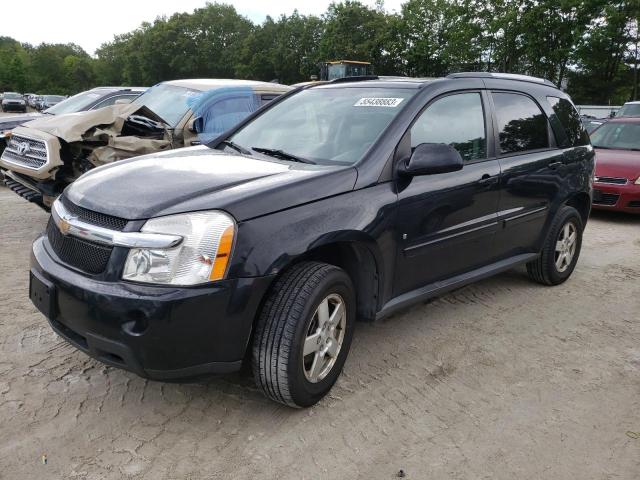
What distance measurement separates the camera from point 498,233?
4059mm

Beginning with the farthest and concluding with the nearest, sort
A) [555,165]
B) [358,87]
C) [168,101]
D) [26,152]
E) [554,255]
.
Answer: [168,101], [26,152], [554,255], [555,165], [358,87]

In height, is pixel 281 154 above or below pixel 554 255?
above

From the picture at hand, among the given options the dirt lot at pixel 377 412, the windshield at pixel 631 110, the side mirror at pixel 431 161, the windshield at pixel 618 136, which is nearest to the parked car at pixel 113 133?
the dirt lot at pixel 377 412

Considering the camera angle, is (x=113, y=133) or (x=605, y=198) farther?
(x=605, y=198)

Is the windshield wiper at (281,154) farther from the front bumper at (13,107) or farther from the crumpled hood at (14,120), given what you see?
the front bumper at (13,107)

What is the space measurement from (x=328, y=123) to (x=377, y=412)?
5.93ft

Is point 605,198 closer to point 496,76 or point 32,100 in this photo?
point 496,76

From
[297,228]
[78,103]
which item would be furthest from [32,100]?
[297,228]

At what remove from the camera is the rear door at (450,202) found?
3338mm

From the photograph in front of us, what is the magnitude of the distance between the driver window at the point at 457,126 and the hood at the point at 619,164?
535cm

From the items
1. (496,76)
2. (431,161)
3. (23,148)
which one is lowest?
(23,148)

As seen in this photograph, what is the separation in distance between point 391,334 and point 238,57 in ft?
231

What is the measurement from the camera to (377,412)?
116 inches

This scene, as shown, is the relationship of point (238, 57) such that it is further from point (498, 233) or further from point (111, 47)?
point (498, 233)
